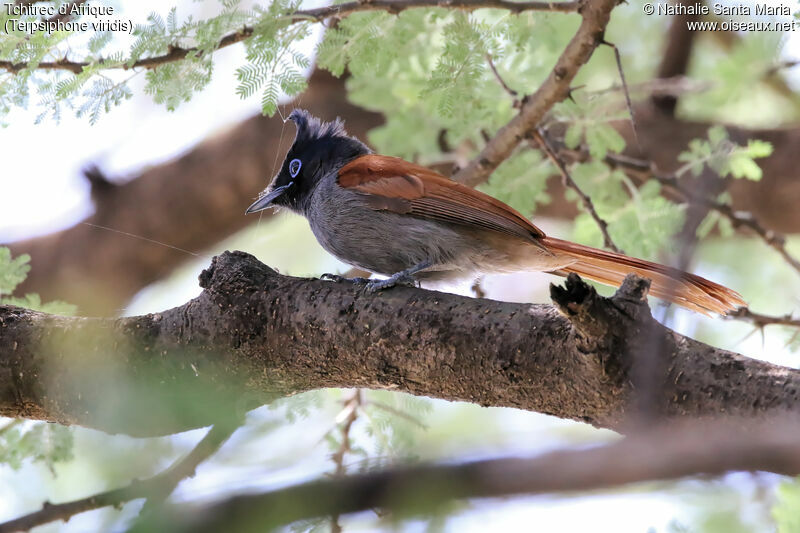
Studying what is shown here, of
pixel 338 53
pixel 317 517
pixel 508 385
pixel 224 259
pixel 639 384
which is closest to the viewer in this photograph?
pixel 317 517

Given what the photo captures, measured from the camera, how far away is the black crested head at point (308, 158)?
3.99 metres

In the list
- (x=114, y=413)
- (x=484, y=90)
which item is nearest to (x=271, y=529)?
(x=114, y=413)

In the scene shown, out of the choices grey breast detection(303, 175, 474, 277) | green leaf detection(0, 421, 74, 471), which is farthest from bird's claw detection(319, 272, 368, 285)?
green leaf detection(0, 421, 74, 471)

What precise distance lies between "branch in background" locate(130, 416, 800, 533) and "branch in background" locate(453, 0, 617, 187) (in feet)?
9.36

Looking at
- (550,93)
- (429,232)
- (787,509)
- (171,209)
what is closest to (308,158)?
(429,232)

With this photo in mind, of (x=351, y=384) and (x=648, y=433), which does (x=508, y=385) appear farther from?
(x=648, y=433)

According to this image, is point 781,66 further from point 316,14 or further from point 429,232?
point 316,14

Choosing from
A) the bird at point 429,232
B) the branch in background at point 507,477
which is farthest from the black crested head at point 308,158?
the branch in background at point 507,477

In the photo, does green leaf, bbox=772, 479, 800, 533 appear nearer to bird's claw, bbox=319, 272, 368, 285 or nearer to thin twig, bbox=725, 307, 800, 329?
thin twig, bbox=725, 307, 800, 329

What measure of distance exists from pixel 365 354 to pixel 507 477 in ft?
6.03

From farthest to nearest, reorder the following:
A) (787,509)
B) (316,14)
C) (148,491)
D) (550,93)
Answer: (550,93) < (316,14) < (787,509) < (148,491)

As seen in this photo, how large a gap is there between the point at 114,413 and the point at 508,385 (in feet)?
3.83

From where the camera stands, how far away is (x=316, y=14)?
3.34 m

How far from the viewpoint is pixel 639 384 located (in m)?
2.00
